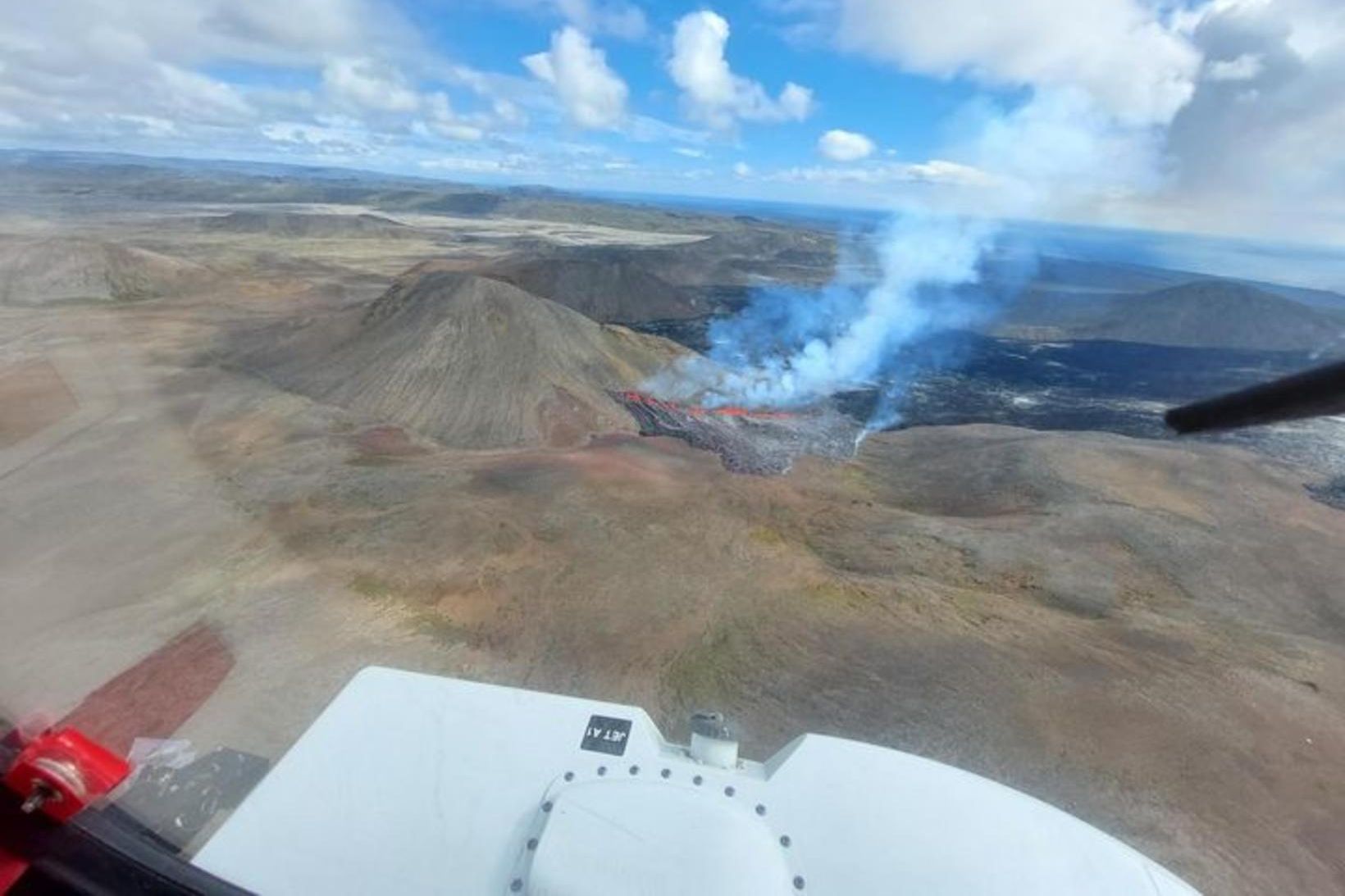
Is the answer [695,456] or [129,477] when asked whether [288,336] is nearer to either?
[129,477]

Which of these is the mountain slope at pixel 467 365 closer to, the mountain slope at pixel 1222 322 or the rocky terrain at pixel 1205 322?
the rocky terrain at pixel 1205 322

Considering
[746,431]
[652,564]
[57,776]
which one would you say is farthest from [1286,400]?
[746,431]

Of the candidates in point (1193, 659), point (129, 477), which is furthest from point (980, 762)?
point (129, 477)

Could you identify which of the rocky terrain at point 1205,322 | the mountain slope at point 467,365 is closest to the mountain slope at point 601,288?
the mountain slope at point 467,365

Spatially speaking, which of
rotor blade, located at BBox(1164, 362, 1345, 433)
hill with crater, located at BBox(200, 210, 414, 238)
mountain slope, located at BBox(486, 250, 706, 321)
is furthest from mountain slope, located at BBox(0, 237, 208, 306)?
rotor blade, located at BBox(1164, 362, 1345, 433)

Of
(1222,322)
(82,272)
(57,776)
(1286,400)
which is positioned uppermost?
(1286,400)

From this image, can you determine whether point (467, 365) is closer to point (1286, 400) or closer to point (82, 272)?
point (1286, 400)

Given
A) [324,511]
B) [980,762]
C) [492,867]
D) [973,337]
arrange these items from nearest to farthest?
[492,867] < [980,762] < [324,511] < [973,337]
